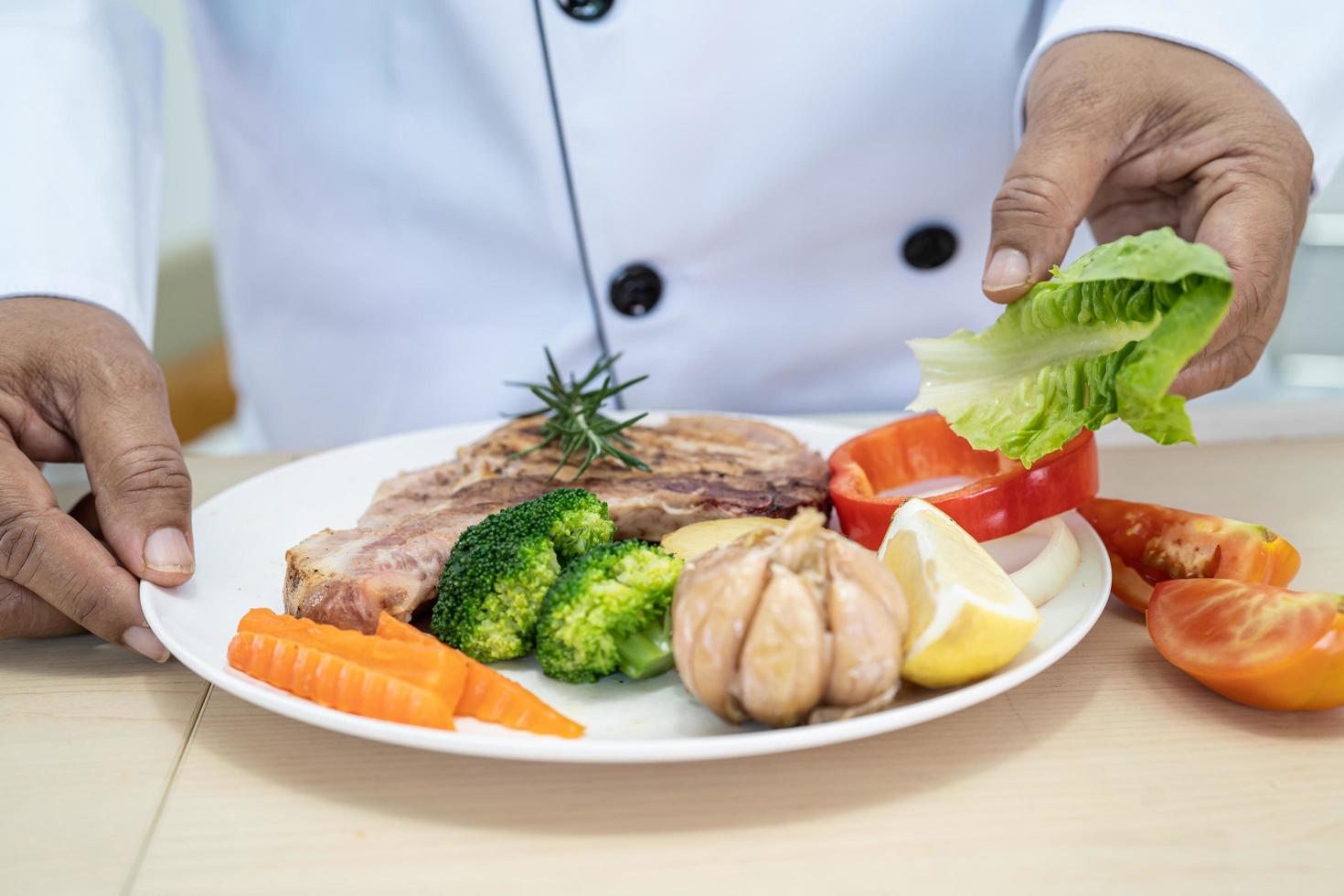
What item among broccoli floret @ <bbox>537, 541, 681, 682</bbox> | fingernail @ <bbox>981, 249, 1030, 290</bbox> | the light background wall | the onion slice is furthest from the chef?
the light background wall

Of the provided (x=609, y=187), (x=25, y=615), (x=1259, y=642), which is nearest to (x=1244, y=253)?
(x=1259, y=642)

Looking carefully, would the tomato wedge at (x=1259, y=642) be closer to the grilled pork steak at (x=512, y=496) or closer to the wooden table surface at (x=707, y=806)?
the wooden table surface at (x=707, y=806)

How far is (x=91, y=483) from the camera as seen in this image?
1.76 meters

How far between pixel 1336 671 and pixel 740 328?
1.56 m

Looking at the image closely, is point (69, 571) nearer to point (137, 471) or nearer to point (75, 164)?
point (137, 471)

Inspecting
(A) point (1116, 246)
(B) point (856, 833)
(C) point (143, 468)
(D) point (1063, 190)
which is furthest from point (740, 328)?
(B) point (856, 833)

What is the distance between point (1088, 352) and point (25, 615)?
5.53ft

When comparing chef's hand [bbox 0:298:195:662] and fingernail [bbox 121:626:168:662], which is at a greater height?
chef's hand [bbox 0:298:195:662]

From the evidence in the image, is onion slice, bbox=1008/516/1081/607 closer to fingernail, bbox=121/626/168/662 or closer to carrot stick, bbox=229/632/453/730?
carrot stick, bbox=229/632/453/730

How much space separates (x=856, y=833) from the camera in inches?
49.2

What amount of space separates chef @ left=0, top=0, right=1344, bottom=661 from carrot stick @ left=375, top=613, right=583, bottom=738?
0.62m

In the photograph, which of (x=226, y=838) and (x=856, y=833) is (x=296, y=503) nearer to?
(x=226, y=838)

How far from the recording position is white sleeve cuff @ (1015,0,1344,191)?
79.8 inches

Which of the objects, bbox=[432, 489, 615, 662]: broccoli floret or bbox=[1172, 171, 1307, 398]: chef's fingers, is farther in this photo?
bbox=[1172, 171, 1307, 398]: chef's fingers
